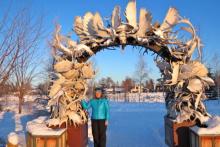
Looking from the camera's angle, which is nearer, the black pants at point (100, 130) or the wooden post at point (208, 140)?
the wooden post at point (208, 140)

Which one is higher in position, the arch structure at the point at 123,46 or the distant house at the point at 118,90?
the arch structure at the point at 123,46

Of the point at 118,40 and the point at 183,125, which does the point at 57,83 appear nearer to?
the point at 118,40

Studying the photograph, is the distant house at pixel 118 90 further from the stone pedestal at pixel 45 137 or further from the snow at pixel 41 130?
the stone pedestal at pixel 45 137

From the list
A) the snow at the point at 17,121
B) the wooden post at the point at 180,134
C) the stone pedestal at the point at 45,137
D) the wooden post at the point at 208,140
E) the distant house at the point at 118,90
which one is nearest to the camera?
the wooden post at the point at 208,140

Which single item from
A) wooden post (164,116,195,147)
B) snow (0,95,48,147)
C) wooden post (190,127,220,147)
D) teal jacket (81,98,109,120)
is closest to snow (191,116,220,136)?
wooden post (190,127,220,147)

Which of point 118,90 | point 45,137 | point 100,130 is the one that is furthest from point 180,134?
point 118,90

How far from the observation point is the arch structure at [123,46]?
7344mm

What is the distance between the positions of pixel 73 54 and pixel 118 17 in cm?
126

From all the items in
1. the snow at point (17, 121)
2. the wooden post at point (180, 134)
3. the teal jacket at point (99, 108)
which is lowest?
the snow at point (17, 121)

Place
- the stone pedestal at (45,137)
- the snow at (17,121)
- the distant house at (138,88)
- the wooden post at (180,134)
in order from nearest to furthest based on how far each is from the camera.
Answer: the stone pedestal at (45,137)
the wooden post at (180,134)
the snow at (17,121)
the distant house at (138,88)

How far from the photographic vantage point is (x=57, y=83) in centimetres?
739

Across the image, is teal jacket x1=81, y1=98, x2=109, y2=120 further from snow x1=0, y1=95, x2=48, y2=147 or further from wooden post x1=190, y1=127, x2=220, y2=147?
wooden post x1=190, y1=127, x2=220, y2=147

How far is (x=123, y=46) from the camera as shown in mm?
7809

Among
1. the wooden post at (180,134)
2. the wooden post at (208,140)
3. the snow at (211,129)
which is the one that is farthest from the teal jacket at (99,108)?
the wooden post at (208,140)
